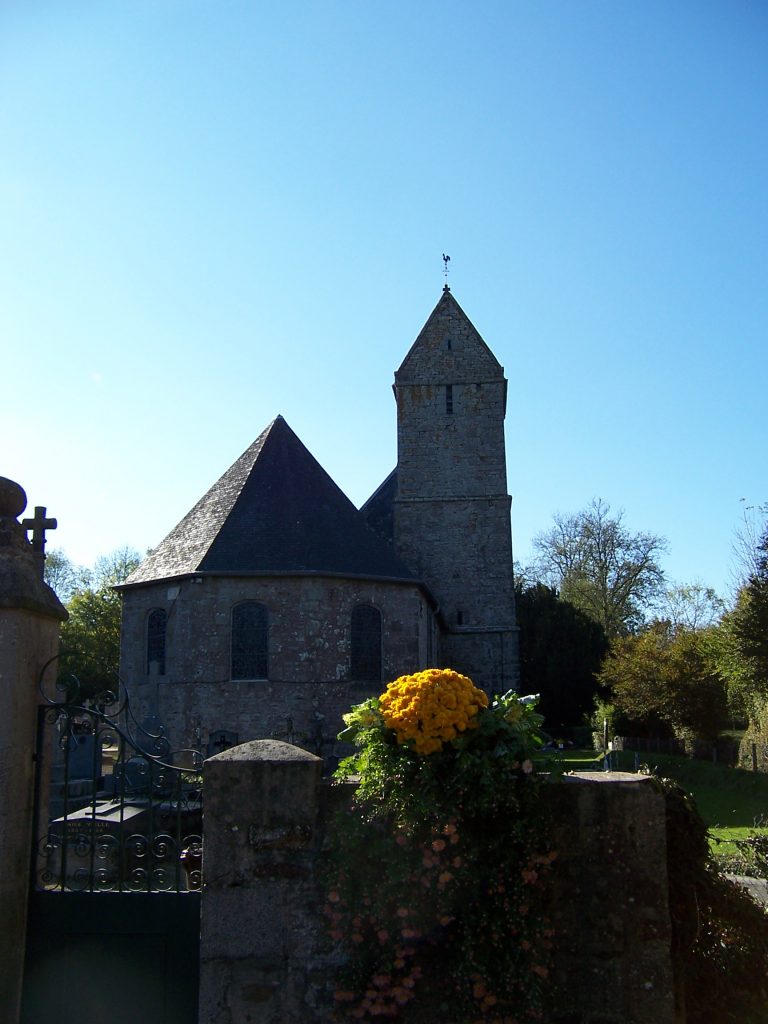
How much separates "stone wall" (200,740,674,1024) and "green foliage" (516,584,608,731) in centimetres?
3653

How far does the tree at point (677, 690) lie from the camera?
95.2 ft

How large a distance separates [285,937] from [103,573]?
53.4m

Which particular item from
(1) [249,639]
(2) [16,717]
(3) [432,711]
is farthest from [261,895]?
(1) [249,639]

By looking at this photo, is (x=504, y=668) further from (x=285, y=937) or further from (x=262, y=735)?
(x=285, y=937)

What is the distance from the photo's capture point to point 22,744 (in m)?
4.95

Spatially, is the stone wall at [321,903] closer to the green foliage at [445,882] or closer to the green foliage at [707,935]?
the green foliage at [445,882]

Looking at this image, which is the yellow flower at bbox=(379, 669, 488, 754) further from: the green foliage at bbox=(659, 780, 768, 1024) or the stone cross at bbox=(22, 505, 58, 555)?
the stone cross at bbox=(22, 505, 58, 555)

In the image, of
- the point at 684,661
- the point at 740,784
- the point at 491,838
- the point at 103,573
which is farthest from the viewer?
the point at 103,573

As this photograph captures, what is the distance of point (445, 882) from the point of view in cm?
409

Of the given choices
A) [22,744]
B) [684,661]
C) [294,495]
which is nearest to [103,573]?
[294,495]

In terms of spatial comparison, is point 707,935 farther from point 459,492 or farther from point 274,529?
point 459,492

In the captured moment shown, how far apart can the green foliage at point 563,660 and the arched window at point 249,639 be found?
20.5m

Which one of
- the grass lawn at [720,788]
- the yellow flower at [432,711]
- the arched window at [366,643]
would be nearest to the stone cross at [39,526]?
the yellow flower at [432,711]

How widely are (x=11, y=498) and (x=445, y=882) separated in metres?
3.48
